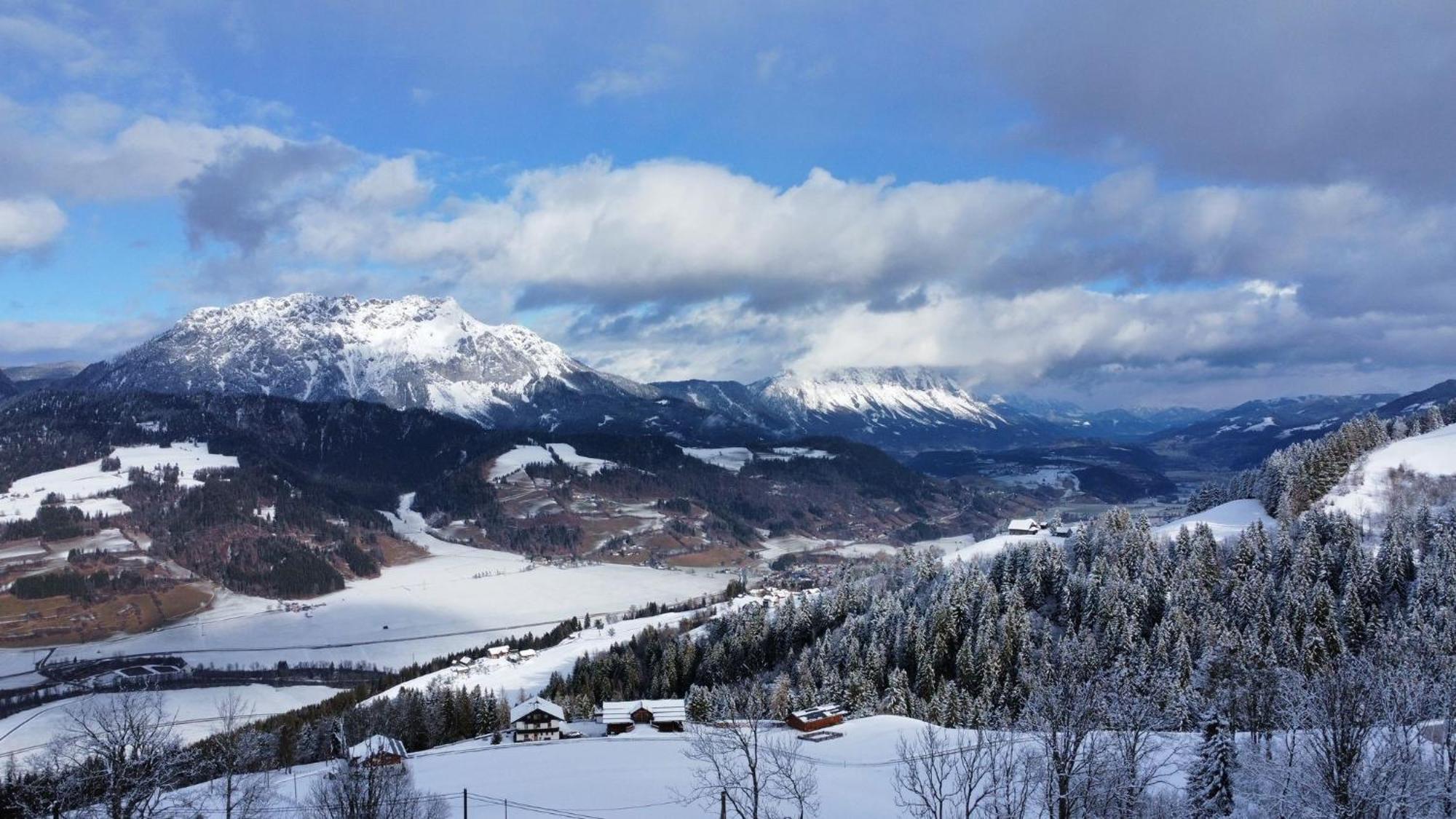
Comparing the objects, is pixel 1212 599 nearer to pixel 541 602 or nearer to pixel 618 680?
pixel 618 680

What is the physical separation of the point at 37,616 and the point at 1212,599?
155012 mm

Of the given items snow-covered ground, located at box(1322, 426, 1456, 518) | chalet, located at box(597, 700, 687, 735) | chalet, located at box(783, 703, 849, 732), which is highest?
snow-covered ground, located at box(1322, 426, 1456, 518)

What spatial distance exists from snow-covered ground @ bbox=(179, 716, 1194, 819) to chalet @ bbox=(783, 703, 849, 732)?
0.94m

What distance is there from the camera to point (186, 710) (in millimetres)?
91000

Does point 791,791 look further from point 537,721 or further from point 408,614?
point 408,614

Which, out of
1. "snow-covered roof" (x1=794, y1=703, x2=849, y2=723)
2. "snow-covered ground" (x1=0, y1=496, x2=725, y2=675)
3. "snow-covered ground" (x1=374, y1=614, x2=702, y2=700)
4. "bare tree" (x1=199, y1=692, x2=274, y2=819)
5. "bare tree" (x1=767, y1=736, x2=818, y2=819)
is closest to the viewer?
"bare tree" (x1=767, y1=736, x2=818, y2=819)

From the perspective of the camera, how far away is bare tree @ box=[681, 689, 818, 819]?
28078 mm

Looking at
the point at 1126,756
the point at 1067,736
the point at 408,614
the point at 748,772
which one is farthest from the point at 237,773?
the point at 408,614

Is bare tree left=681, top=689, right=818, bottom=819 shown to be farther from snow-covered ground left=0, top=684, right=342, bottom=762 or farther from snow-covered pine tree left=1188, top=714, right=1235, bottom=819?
snow-covered ground left=0, top=684, right=342, bottom=762

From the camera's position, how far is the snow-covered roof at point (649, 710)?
5991 cm

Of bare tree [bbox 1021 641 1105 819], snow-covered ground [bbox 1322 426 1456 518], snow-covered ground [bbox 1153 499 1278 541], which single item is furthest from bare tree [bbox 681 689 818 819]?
snow-covered ground [bbox 1322 426 1456 518]

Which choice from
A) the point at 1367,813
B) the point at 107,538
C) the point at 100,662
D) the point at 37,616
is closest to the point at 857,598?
the point at 1367,813

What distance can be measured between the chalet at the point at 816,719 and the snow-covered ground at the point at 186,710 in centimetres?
5586

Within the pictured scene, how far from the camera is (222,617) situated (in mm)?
139875
